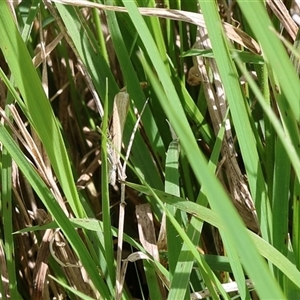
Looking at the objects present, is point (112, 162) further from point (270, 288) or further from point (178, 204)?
point (270, 288)

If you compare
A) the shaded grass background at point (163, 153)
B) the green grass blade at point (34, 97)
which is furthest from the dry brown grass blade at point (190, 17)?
the green grass blade at point (34, 97)

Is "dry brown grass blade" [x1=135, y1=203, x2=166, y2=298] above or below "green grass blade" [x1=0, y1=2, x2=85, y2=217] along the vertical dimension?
below

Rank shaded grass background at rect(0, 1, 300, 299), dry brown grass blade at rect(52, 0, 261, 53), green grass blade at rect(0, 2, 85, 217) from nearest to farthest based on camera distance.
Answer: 1. shaded grass background at rect(0, 1, 300, 299)
2. green grass blade at rect(0, 2, 85, 217)
3. dry brown grass blade at rect(52, 0, 261, 53)

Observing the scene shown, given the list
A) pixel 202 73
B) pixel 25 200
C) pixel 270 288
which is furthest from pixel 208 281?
pixel 25 200

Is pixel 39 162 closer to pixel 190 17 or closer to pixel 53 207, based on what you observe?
pixel 53 207

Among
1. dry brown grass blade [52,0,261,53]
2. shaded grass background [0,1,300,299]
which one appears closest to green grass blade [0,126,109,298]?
shaded grass background [0,1,300,299]

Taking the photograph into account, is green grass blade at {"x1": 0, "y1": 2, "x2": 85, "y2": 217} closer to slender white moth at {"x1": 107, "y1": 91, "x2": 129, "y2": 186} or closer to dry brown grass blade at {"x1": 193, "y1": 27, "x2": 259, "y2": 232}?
slender white moth at {"x1": 107, "y1": 91, "x2": 129, "y2": 186}

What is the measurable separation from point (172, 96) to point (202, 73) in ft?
0.65

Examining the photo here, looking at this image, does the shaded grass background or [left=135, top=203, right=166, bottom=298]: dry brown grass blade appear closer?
the shaded grass background

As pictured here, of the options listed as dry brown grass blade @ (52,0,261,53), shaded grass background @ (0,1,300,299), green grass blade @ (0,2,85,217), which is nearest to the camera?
shaded grass background @ (0,1,300,299)

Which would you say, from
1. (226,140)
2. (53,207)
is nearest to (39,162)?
(53,207)

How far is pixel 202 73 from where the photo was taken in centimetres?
69

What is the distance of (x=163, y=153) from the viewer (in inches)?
27.0

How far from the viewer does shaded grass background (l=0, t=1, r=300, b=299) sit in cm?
36
